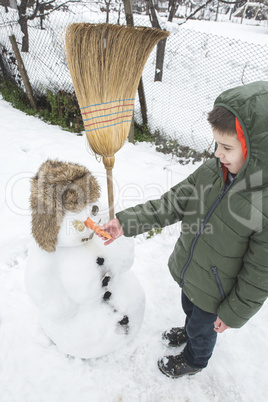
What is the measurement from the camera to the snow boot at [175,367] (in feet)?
4.87

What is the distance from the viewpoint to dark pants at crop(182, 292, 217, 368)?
1.27 metres

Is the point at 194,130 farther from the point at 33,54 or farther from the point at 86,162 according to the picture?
the point at 33,54

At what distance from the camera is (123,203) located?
273 centimetres

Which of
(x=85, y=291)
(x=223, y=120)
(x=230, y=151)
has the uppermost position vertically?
(x=223, y=120)

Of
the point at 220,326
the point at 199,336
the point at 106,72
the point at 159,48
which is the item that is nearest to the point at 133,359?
the point at 199,336

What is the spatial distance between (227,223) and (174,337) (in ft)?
3.57

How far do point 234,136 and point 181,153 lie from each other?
9.72ft

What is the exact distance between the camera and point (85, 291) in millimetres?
1145

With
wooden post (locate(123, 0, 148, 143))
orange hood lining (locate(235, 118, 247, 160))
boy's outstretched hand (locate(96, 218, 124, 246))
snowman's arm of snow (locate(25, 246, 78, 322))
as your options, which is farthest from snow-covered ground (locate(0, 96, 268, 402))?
wooden post (locate(123, 0, 148, 143))

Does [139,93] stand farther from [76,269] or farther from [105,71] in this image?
[76,269]

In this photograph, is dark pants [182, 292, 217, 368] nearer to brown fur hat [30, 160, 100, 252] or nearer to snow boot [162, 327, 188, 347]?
snow boot [162, 327, 188, 347]

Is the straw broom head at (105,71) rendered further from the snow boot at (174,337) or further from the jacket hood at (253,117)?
the snow boot at (174,337)

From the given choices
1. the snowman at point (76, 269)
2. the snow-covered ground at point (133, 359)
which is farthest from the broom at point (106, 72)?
the snow-covered ground at point (133, 359)

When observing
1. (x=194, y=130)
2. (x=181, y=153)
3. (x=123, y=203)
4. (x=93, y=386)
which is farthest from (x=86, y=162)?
(x=93, y=386)
